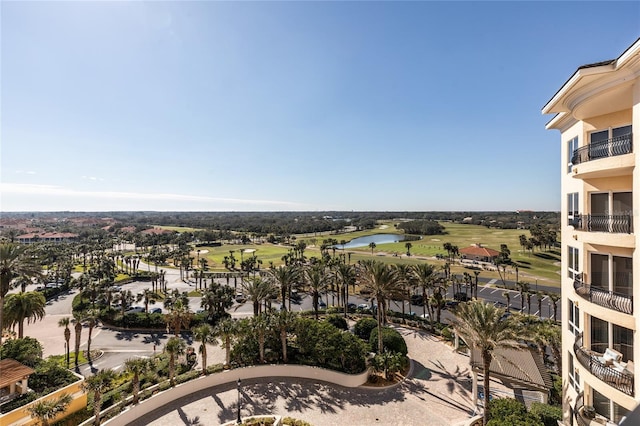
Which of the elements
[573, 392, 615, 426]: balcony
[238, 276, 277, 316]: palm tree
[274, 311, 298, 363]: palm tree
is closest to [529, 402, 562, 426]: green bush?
[573, 392, 615, 426]: balcony

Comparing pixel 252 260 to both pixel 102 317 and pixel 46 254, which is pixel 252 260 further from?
pixel 46 254

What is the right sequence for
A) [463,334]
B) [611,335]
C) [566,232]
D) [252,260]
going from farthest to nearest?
[252,260] < [463,334] < [566,232] < [611,335]

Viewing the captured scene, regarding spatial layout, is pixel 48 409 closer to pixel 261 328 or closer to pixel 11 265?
pixel 11 265

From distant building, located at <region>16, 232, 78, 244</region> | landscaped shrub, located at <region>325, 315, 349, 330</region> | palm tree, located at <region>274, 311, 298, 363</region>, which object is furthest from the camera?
distant building, located at <region>16, 232, 78, 244</region>

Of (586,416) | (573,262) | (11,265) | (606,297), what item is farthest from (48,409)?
(573,262)

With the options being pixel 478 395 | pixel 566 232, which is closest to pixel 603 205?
pixel 566 232

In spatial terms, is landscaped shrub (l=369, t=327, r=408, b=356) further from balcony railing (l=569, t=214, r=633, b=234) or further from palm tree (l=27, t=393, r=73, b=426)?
palm tree (l=27, t=393, r=73, b=426)
